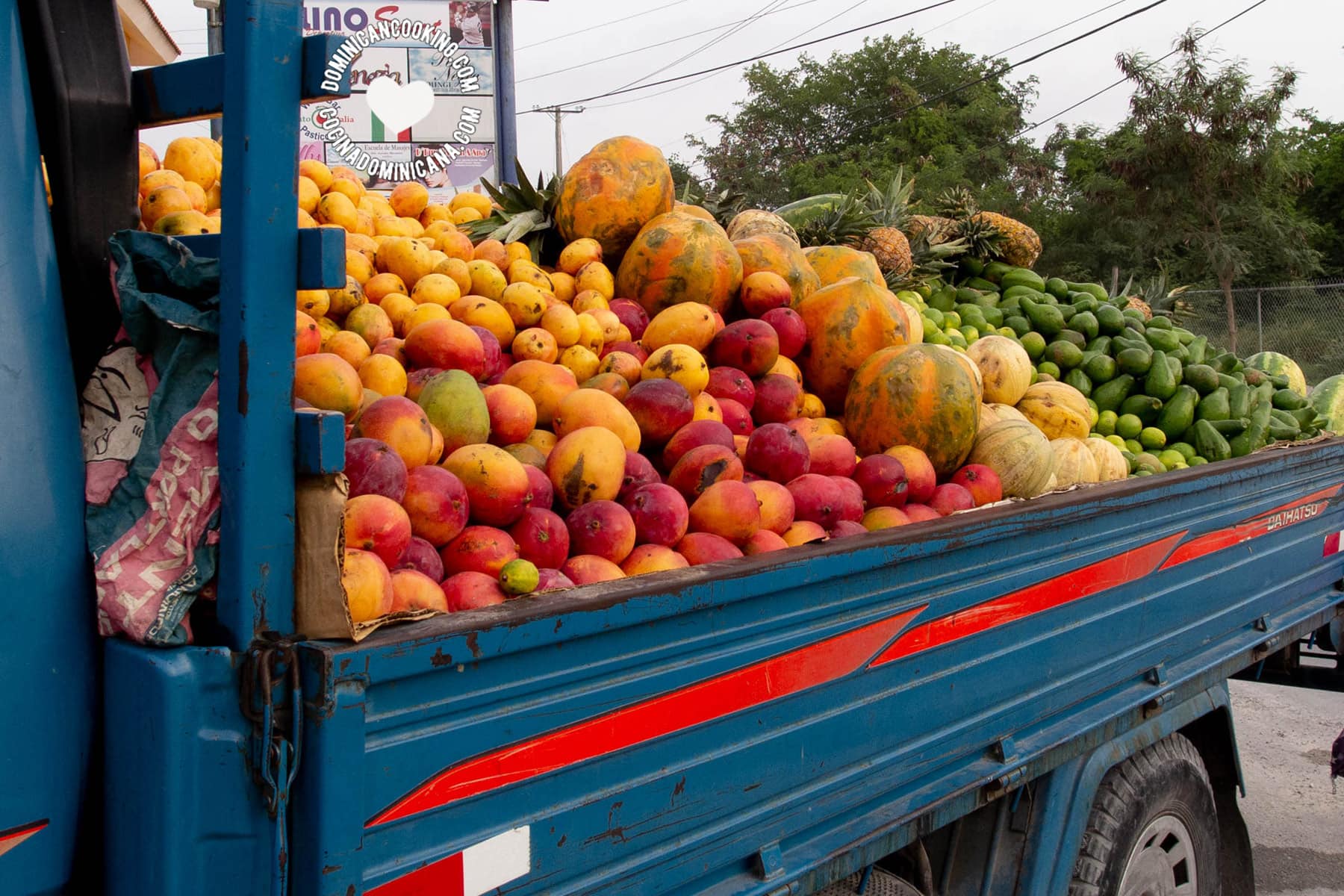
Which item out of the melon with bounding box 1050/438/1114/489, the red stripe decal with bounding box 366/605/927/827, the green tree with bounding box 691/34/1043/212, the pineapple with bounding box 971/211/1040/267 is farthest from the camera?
the green tree with bounding box 691/34/1043/212

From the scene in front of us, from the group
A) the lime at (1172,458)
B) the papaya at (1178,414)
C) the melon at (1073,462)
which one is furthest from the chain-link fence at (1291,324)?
the melon at (1073,462)

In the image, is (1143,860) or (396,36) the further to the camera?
(396,36)

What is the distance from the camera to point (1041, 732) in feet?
9.57

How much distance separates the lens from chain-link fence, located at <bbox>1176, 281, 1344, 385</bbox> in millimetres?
18656

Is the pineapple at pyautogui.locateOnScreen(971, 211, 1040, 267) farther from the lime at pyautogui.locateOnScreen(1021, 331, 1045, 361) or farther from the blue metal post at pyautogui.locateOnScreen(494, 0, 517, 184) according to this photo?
the blue metal post at pyautogui.locateOnScreen(494, 0, 517, 184)

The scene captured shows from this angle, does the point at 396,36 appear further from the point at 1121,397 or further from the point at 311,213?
the point at 1121,397

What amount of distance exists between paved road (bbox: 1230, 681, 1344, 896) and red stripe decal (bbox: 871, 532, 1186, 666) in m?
2.48

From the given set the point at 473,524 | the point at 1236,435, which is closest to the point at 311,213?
the point at 473,524

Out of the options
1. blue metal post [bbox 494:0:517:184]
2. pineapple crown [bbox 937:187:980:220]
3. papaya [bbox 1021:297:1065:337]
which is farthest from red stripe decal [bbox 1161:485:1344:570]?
blue metal post [bbox 494:0:517:184]

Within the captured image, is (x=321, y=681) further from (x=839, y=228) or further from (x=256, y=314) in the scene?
(x=839, y=228)

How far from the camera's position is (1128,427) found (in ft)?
16.7

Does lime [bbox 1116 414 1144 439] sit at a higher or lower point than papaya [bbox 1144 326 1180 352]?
lower

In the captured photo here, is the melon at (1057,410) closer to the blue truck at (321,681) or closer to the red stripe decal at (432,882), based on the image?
the blue truck at (321,681)

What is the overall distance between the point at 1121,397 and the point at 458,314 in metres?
3.57
